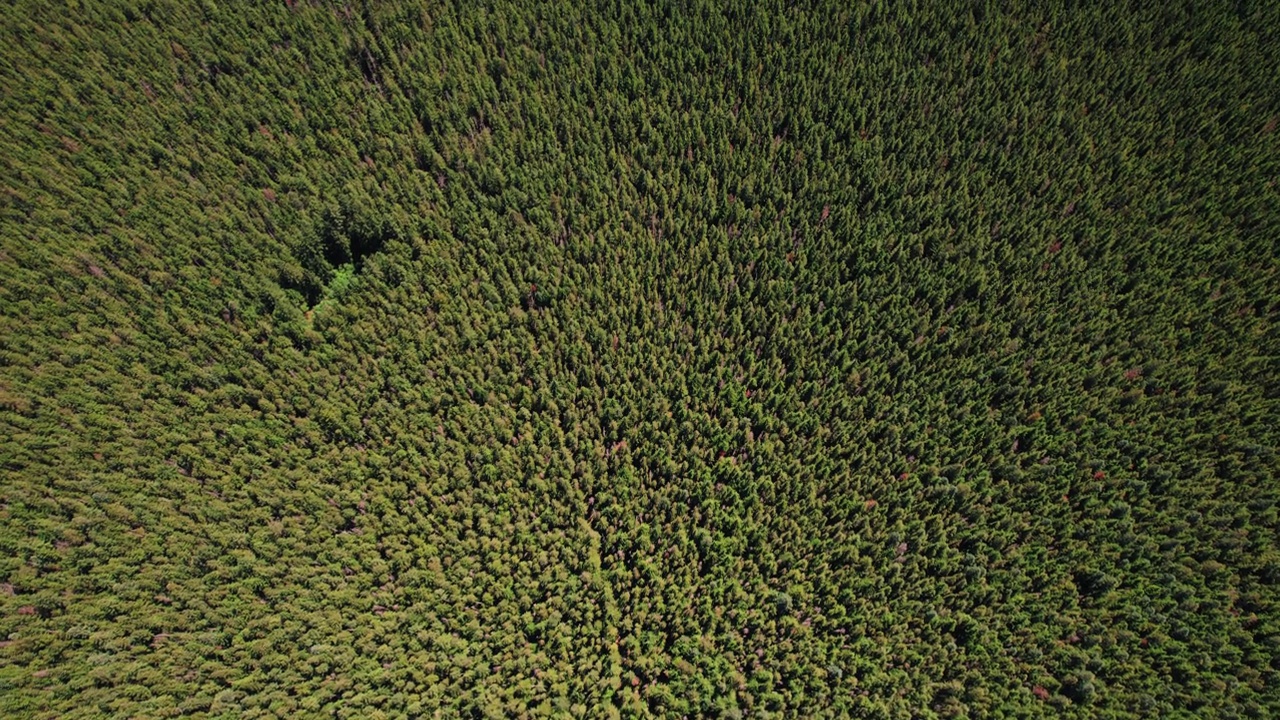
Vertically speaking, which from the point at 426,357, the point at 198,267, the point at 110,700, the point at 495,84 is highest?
the point at 495,84

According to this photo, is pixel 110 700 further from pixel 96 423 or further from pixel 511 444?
pixel 511 444

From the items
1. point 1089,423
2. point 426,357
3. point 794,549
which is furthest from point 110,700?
point 1089,423

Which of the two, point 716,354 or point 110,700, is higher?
point 716,354

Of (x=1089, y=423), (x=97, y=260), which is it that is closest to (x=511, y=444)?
(x=97, y=260)

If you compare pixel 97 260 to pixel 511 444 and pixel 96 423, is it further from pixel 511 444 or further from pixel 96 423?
pixel 511 444

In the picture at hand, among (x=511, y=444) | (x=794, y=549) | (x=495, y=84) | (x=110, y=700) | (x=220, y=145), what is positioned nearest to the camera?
(x=110, y=700)

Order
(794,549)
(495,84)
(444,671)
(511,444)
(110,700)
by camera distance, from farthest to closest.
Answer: (495,84) → (511,444) → (794,549) → (444,671) → (110,700)

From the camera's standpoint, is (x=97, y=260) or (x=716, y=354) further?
(x=716, y=354)
